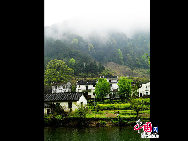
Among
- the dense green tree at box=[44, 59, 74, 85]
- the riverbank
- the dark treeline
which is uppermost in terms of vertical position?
the dark treeline

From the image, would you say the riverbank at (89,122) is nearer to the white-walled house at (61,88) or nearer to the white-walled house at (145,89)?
the white-walled house at (145,89)

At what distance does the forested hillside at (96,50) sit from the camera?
23.4 metres

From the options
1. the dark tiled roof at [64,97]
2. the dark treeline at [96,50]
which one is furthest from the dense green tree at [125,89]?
the dark treeline at [96,50]

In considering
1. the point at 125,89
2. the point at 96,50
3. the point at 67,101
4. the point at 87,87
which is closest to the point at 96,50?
the point at 96,50

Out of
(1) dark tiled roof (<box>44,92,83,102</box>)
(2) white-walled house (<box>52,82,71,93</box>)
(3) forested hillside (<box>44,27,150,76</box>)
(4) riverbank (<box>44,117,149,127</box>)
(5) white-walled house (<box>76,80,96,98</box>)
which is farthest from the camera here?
(3) forested hillside (<box>44,27,150,76</box>)

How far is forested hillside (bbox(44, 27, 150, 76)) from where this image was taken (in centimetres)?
2336

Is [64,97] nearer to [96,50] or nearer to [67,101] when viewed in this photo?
[67,101]

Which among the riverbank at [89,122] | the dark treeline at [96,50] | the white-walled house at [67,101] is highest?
the dark treeline at [96,50]

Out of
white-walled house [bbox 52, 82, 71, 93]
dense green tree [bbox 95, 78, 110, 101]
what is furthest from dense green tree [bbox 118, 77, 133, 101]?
white-walled house [bbox 52, 82, 71, 93]

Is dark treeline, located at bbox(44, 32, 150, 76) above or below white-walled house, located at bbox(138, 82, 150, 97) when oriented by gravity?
above

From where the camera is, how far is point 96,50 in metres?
38.6

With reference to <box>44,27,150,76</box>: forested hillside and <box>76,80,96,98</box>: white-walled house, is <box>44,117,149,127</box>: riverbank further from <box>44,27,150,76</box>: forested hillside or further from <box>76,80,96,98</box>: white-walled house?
<box>44,27,150,76</box>: forested hillside
